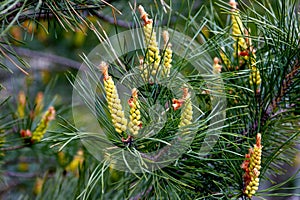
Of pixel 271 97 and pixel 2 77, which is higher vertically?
pixel 2 77

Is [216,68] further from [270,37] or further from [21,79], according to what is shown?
[21,79]

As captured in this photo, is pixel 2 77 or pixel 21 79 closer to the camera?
pixel 2 77

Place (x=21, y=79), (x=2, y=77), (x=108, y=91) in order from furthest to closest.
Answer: (x=21, y=79) < (x=2, y=77) < (x=108, y=91)

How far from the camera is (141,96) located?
55 cm

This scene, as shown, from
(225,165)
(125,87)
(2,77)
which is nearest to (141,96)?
(125,87)

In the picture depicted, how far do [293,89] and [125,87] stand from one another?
21cm

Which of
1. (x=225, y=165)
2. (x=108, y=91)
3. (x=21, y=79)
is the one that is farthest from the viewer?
(x=21, y=79)

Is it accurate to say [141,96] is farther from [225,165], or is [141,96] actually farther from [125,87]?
[225,165]

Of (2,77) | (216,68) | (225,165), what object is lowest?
(225,165)

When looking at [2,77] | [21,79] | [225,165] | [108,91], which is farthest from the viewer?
[21,79]

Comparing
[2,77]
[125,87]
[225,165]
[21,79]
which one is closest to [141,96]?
[125,87]

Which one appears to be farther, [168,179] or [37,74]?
[37,74]

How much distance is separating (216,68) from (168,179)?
15cm

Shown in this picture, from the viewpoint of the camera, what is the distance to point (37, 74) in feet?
5.50
